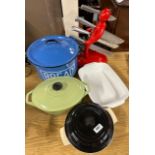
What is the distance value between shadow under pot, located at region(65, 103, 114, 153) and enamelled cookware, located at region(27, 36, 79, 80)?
0.46ft

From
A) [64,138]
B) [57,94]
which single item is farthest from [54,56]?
[64,138]

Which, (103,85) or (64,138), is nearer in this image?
(64,138)

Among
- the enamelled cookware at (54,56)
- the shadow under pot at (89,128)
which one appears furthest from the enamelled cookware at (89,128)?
the enamelled cookware at (54,56)

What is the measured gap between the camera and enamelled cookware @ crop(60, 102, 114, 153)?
0.57 m

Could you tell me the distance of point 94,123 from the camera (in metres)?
0.58

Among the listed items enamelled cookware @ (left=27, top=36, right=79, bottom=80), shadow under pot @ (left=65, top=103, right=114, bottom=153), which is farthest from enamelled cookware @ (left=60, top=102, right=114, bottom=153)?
enamelled cookware @ (left=27, top=36, right=79, bottom=80)

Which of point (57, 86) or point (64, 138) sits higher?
point (57, 86)

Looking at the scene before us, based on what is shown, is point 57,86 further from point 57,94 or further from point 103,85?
point 103,85

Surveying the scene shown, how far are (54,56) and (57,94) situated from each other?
135 millimetres

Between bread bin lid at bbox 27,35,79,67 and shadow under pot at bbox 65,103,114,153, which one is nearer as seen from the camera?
shadow under pot at bbox 65,103,114,153

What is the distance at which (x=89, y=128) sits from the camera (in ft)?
1.88

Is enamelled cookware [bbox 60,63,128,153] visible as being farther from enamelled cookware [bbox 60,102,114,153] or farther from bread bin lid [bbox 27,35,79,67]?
bread bin lid [bbox 27,35,79,67]
